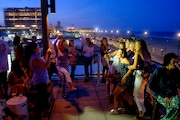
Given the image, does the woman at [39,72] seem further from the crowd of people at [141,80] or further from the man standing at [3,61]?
the crowd of people at [141,80]

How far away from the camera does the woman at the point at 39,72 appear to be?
13.0 feet

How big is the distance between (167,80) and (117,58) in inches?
66.4

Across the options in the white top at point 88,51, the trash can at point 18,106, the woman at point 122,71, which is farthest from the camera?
the white top at point 88,51

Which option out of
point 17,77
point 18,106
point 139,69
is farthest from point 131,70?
point 17,77

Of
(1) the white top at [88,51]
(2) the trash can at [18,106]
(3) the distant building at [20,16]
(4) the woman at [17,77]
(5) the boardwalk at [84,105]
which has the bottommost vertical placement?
(5) the boardwalk at [84,105]

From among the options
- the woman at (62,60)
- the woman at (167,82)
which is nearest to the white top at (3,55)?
the woman at (62,60)

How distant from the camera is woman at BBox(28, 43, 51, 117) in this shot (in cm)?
397

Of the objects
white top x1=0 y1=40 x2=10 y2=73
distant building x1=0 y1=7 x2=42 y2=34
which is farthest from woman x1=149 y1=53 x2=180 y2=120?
distant building x1=0 y1=7 x2=42 y2=34

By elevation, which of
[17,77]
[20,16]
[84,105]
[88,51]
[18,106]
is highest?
[20,16]

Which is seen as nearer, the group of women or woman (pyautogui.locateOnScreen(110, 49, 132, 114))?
the group of women

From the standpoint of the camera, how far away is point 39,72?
4129 millimetres

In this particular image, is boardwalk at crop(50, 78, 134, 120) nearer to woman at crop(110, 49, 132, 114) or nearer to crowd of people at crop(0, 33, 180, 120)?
crowd of people at crop(0, 33, 180, 120)

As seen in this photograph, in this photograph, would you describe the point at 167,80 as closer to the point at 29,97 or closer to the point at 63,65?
the point at 29,97

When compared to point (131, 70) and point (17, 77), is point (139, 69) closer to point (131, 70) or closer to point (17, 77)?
point (131, 70)
